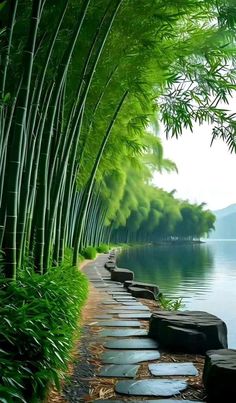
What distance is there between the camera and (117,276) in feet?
23.9

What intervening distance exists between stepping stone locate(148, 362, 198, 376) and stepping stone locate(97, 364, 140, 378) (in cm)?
10

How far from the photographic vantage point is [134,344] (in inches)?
124

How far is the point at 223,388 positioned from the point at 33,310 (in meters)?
0.91

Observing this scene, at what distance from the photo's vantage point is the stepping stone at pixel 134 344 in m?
3.09

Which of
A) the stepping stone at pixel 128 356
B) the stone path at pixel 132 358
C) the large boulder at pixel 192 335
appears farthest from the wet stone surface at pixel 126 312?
the stepping stone at pixel 128 356

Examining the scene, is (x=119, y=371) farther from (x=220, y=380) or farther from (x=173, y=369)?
(x=220, y=380)

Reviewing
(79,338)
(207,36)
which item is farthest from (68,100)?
(79,338)

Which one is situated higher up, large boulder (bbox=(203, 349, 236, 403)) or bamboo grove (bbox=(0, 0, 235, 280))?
bamboo grove (bbox=(0, 0, 235, 280))

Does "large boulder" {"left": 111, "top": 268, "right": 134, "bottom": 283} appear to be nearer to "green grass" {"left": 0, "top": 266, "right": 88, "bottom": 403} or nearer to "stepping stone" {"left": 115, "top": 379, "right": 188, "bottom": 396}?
"green grass" {"left": 0, "top": 266, "right": 88, "bottom": 403}

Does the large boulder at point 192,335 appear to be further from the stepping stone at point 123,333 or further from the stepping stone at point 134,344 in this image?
the stepping stone at point 123,333

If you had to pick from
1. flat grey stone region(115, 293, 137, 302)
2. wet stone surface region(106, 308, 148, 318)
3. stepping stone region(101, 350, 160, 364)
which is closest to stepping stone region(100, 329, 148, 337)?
stepping stone region(101, 350, 160, 364)

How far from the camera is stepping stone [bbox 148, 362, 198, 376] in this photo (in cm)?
254

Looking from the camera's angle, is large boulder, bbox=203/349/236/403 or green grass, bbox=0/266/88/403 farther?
large boulder, bbox=203/349/236/403

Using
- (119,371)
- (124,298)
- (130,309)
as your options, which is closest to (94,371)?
(119,371)
